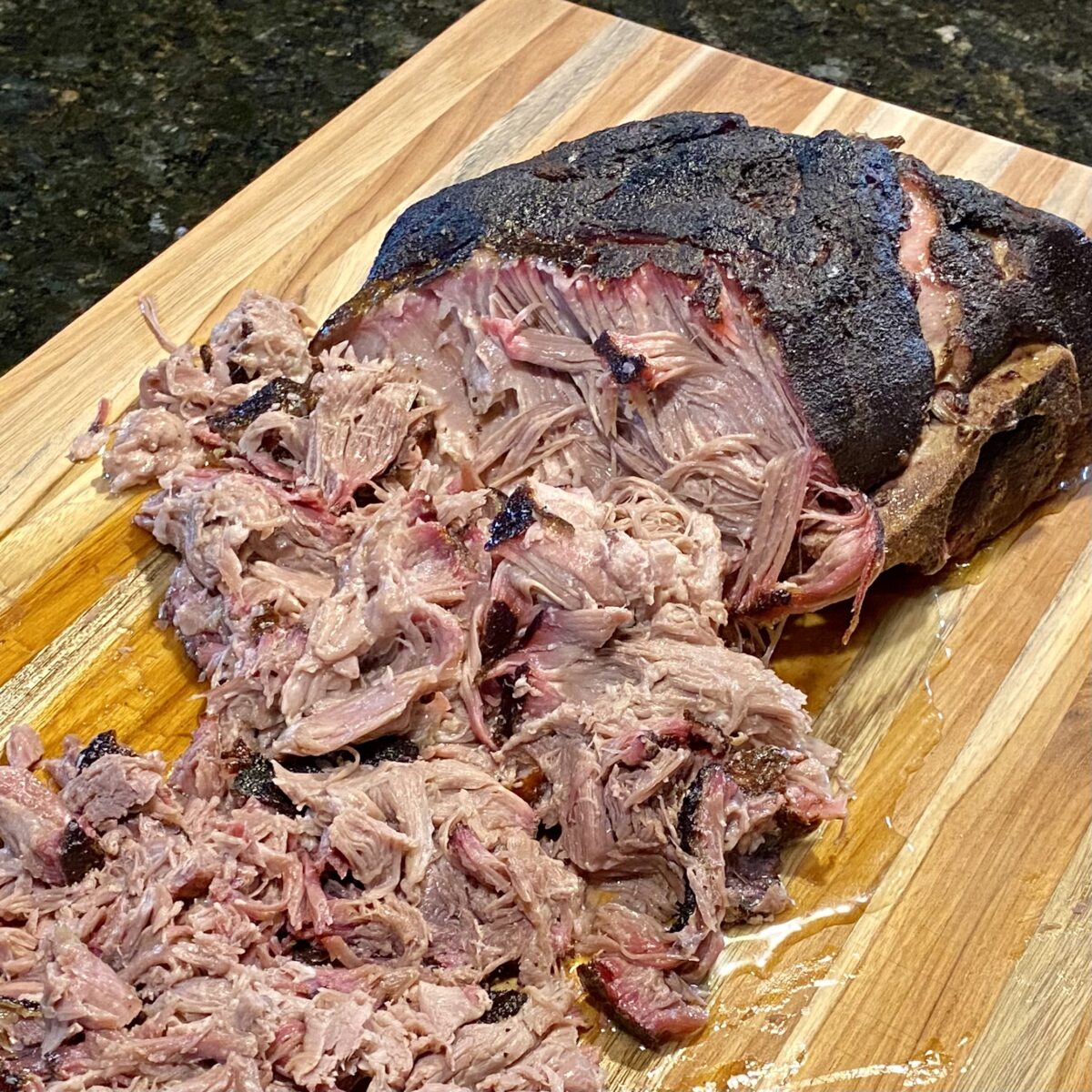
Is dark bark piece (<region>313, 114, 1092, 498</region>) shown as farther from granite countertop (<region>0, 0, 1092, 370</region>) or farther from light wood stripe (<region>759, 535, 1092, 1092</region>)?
granite countertop (<region>0, 0, 1092, 370</region>)

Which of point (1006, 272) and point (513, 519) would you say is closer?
point (513, 519)

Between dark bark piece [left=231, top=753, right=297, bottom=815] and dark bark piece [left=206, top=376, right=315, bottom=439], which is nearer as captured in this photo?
dark bark piece [left=231, top=753, right=297, bottom=815]

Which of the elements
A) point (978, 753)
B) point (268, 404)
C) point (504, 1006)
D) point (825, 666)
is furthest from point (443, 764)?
point (978, 753)

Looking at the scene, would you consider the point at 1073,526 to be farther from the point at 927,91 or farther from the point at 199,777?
the point at 927,91

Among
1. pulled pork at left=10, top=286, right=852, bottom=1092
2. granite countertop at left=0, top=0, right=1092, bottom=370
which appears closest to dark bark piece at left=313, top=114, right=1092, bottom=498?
pulled pork at left=10, top=286, right=852, bottom=1092

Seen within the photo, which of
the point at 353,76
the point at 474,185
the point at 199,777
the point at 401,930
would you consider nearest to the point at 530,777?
the point at 401,930

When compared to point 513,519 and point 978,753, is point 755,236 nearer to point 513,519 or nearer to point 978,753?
point 513,519

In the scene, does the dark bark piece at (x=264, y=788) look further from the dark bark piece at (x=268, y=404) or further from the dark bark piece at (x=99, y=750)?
the dark bark piece at (x=268, y=404)
